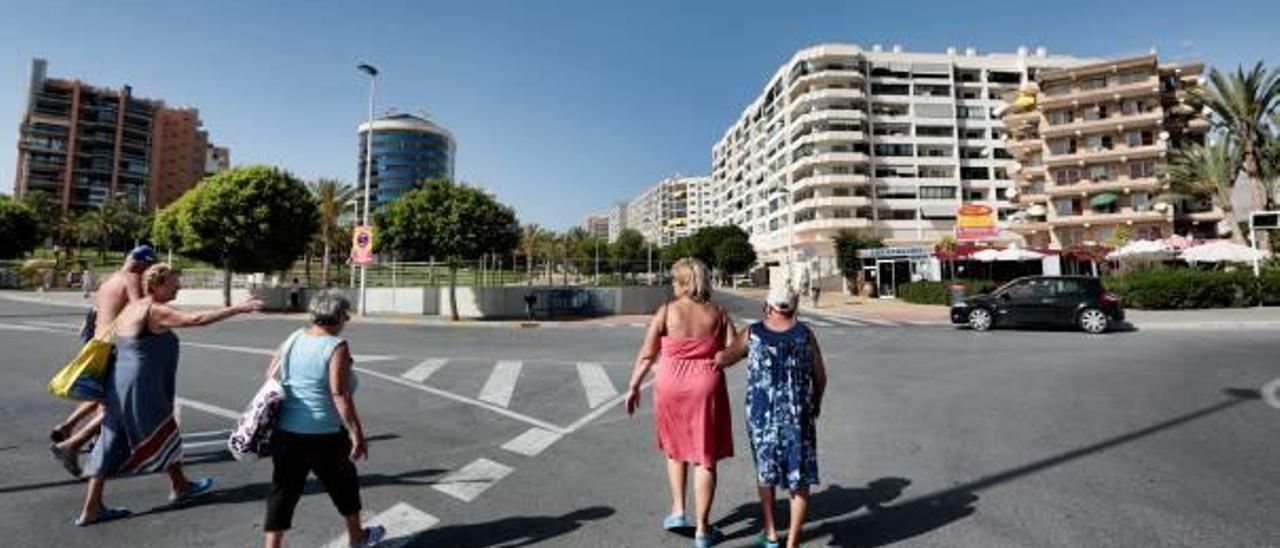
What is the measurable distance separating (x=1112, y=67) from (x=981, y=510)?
208 feet

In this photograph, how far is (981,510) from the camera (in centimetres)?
393

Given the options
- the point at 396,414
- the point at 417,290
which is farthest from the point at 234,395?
the point at 417,290

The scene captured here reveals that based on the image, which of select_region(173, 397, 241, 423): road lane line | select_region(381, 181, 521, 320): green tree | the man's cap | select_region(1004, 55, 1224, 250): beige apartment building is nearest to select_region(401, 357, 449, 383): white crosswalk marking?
select_region(173, 397, 241, 423): road lane line

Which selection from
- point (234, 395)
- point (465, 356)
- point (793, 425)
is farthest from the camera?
point (465, 356)

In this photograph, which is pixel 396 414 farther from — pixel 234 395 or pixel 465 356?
pixel 465 356

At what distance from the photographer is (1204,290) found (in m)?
21.3

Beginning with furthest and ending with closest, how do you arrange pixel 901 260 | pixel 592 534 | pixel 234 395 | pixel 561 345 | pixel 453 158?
pixel 453 158 → pixel 901 260 → pixel 561 345 → pixel 234 395 → pixel 592 534

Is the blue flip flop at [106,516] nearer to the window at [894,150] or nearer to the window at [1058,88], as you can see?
the window at [1058,88]

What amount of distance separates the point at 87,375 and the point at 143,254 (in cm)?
113

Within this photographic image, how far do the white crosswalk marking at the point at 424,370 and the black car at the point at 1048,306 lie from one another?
14.4 meters

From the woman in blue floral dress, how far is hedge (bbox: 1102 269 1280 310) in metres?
23.9

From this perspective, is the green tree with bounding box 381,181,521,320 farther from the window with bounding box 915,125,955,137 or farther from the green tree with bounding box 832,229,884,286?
the window with bounding box 915,125,955,137

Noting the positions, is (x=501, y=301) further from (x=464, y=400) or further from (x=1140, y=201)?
(x=1140, y=201)

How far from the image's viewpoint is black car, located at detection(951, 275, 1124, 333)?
16.1 metres
